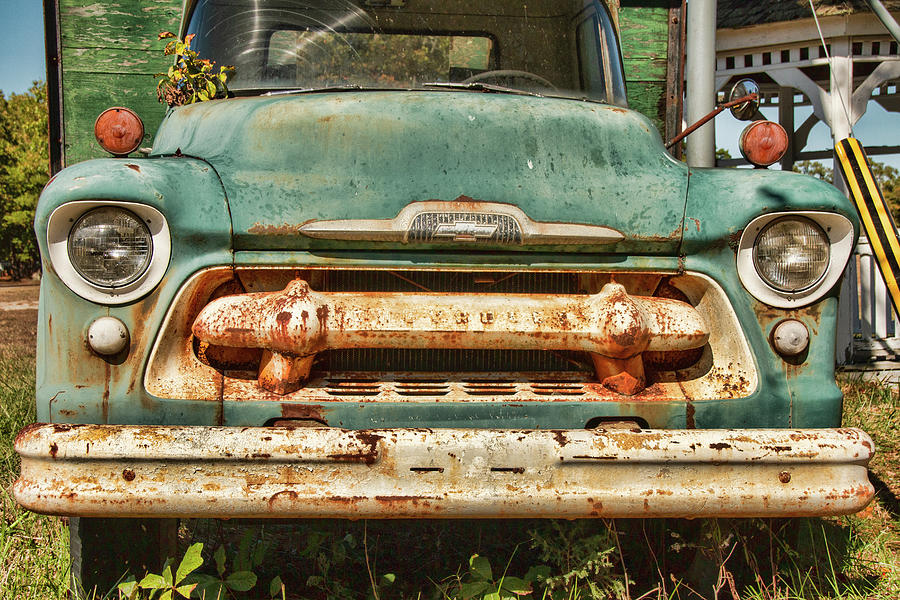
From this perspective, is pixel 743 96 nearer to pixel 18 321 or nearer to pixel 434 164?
pixel 434 164

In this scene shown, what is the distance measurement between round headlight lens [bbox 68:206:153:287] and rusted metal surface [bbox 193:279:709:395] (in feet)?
0.72

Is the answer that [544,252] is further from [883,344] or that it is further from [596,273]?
[883,344]

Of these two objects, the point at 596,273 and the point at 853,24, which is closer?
the point at 596,273

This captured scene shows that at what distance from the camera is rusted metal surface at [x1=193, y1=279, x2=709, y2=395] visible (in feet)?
6.98

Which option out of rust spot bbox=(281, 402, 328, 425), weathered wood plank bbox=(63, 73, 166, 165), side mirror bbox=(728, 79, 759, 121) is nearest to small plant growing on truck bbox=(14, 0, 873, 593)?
rust spot bbox=(281, 402, 328, 425)

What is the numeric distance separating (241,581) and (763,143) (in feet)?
7.35

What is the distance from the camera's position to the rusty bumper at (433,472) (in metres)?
1.96

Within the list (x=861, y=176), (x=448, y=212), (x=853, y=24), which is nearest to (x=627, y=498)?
(x=448, y=212)

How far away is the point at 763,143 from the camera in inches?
114

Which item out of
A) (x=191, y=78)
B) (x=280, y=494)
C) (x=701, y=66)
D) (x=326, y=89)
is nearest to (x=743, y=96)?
(x=326, y=89)

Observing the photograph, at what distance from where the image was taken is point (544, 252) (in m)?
2.35

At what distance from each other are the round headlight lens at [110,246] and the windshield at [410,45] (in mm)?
1044

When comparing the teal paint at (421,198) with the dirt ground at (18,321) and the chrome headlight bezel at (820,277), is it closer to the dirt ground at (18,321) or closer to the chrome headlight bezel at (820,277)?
the chrome headlight bezel at (820,277)

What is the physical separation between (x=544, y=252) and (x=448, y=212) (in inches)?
11.7
